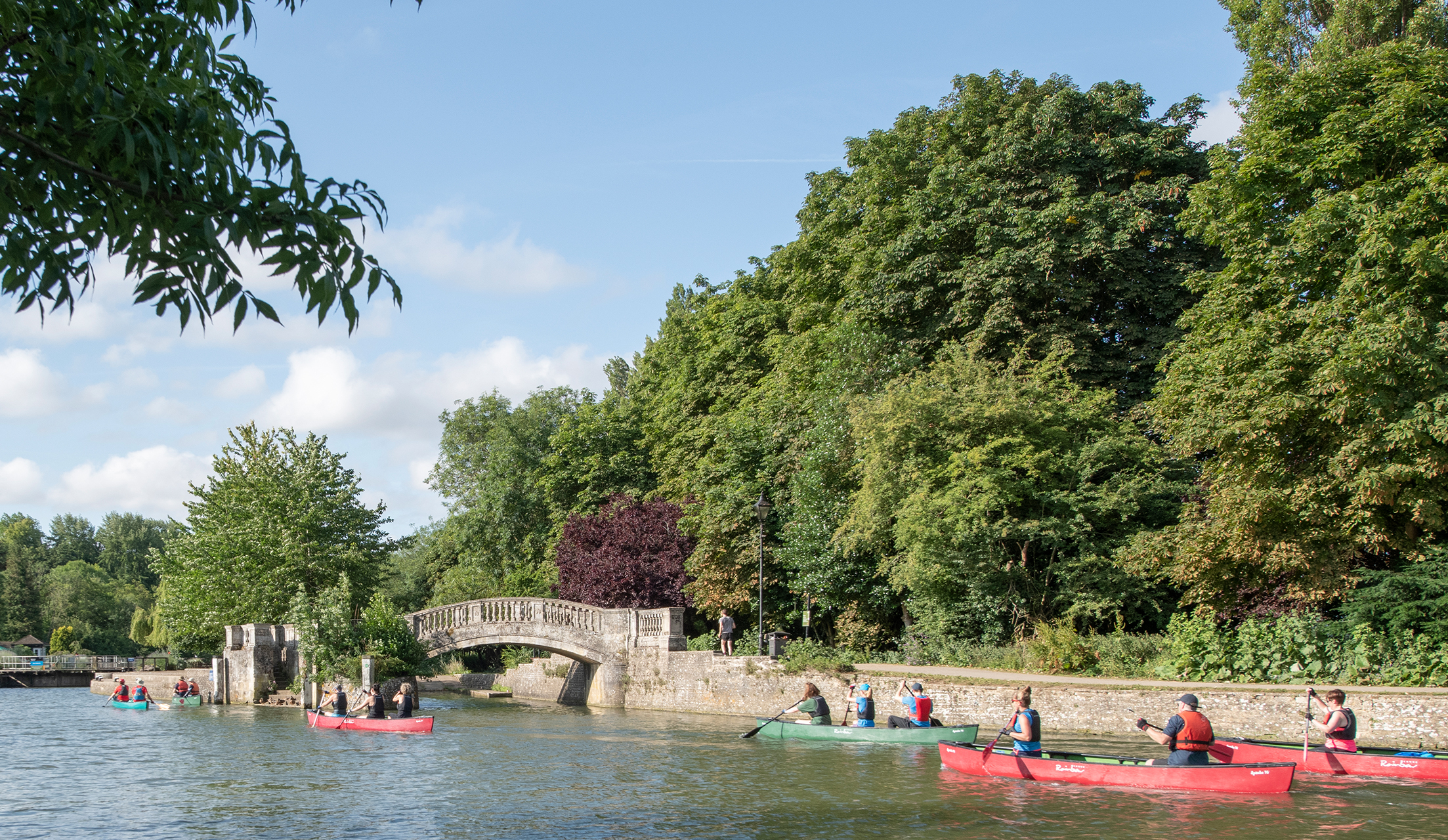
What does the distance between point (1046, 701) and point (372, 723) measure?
14.0 m

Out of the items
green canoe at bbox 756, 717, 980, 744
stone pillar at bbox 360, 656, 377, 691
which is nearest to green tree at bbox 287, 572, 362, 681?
stone pillar at bbox 360, 656, 377, 691

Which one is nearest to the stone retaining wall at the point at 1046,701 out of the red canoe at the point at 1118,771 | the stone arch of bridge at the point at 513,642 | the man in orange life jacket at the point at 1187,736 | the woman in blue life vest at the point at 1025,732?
the stone arch of bridge at the point at 513,642

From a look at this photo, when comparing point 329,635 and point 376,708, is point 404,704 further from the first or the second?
point 329,635

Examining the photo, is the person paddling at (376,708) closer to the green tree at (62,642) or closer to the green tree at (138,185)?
the green tree at (138,185)

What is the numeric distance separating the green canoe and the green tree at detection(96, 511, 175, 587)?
86.3 meters

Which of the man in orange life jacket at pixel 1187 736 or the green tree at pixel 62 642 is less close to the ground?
the man in orange life jacket at pixel 1187 736

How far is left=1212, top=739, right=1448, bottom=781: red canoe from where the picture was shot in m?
14.8

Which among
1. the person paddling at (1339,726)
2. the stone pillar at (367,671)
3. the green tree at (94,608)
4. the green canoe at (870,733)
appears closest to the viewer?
the person paddling at (1339,726)

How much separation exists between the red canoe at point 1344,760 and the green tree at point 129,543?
9485 centimetres

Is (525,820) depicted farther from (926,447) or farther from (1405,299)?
(1405,299)

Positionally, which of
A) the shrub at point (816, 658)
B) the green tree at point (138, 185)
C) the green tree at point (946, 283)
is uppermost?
the green tree at point (946, 283)

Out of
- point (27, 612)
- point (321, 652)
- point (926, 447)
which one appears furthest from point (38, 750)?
point (27, 612)

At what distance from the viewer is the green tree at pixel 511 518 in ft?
136

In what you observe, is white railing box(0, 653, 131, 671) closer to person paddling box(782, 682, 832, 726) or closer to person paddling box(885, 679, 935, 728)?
person paddling box(782, 682, 832, 726)
